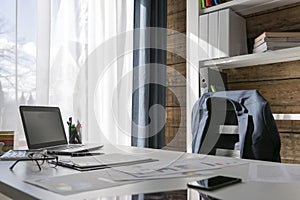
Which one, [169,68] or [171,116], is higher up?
[169,68]

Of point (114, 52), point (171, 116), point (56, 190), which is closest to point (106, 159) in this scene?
point (56, 190)

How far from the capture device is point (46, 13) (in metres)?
2.12

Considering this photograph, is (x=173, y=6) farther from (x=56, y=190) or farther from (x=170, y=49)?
(x=56, y=190)

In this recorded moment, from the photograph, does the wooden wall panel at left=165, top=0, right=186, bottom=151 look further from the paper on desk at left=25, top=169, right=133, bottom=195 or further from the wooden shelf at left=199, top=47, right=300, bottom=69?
the paper on desk at left=25, top=169, right=133, bottom=195

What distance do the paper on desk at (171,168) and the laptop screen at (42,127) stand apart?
1.84 ft

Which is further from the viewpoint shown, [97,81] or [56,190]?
[97,81]

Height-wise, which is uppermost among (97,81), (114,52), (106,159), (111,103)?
(114,52)

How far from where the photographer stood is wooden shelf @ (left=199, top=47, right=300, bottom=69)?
1.91 m

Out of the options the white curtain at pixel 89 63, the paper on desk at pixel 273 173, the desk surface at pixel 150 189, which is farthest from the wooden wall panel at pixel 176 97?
the desk surface at pixel 150 189

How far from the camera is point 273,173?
0.88 meters

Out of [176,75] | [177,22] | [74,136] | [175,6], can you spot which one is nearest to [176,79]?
[176,75]

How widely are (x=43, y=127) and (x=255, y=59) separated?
133cm

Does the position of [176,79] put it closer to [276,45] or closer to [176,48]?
[176,48]

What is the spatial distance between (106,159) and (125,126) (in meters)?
1.45
